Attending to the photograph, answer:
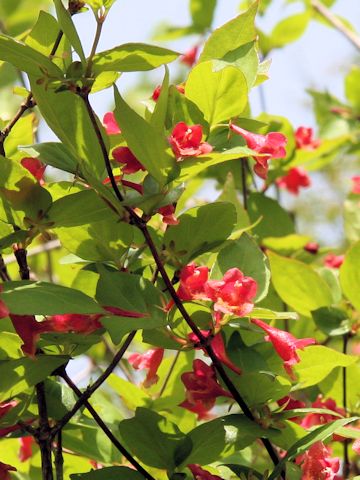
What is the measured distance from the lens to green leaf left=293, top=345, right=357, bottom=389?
0.79 m

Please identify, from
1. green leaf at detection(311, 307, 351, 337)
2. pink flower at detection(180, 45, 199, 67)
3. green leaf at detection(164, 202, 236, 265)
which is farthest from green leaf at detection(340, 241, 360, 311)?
pink flower at detection(180, 45, 199, 67)

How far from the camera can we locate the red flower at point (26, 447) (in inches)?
40.9

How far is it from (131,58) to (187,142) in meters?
0.08

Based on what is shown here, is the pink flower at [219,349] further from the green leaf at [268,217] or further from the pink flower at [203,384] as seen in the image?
the green leaf at [268,217]

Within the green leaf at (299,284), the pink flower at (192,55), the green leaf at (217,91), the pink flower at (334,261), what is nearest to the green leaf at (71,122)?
the green leaf at (217,91)

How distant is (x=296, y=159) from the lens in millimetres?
1397

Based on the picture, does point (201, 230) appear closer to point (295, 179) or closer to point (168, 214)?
point (168, 214)

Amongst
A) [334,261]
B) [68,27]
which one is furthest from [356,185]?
[68,27]

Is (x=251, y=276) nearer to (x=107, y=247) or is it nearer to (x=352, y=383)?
(x=107, y=247)

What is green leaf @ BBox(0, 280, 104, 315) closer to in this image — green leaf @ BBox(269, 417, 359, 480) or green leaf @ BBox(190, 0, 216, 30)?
green leaf @ BBox(269, 417, 359, 480)

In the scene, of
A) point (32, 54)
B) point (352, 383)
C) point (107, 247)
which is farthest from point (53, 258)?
point (32, 54)

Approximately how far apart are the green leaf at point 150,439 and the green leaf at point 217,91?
276 millimetres

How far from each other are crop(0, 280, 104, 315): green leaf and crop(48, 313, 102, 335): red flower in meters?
0.04

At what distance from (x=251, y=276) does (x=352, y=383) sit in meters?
0.27
